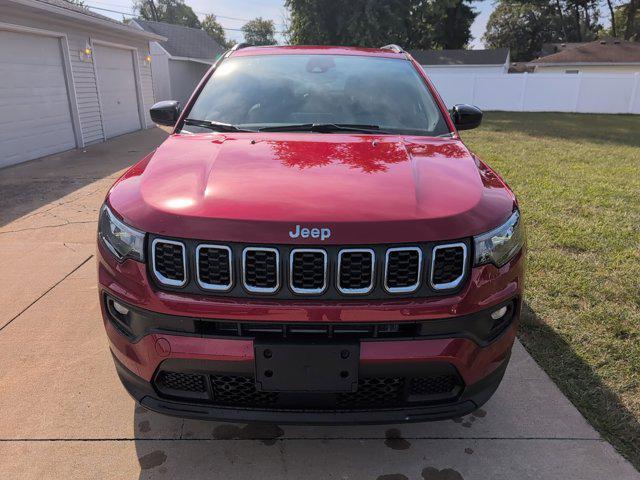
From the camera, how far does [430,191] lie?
2.06m

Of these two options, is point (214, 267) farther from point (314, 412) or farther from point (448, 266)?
point (448, 266)

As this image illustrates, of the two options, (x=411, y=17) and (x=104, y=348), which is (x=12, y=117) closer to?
(x=104, y=348)

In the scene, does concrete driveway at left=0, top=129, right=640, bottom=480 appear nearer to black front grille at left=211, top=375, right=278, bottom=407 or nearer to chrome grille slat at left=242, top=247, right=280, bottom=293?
black front grille at left=211, top=375, right=278, bottom=407

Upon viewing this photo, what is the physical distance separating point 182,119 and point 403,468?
2.30m

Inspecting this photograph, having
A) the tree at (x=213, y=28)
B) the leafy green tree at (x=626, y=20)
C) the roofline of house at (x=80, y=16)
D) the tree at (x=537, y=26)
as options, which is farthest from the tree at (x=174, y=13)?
the roofline of house at (x=80, y=16)

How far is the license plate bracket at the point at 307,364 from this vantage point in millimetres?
1803

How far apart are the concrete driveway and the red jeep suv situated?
0.45 m

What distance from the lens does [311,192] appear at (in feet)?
6.55

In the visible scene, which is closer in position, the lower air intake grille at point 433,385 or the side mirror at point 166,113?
the lower air intake grille at point 433,385

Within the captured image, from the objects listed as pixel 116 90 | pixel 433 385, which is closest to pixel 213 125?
pixel 433 385

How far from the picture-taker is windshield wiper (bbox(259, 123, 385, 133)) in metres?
2.90

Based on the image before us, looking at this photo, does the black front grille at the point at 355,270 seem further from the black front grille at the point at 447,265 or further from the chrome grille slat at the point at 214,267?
the chrome grille slat at the point at 214,267

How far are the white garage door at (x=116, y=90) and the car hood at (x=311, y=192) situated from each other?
41.7ft

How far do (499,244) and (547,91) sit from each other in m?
26.1
